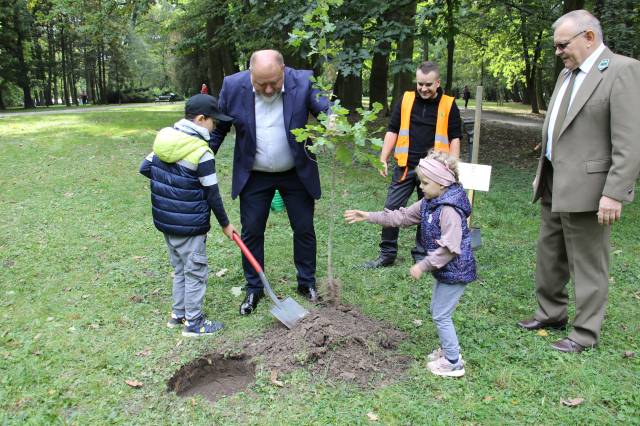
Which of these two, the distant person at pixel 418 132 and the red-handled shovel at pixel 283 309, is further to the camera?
the distant person at pixel 418 132

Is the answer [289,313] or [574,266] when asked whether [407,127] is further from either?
[289,313]

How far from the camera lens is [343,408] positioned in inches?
119

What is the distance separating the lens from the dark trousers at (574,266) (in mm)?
3451

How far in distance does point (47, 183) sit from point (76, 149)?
294cm

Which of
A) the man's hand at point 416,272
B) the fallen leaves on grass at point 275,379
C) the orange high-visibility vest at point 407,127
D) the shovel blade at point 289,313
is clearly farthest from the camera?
the orange high-visibility vest at point 407,127

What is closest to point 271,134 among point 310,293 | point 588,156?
point 310,293

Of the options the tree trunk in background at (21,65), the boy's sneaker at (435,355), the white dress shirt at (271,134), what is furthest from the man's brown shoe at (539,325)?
the tree trunk in background at (21,65)

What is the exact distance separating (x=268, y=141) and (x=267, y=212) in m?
0.65

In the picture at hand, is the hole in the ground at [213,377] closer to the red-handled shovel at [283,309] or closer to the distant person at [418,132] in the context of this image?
the red-handled shovel at [283,309]

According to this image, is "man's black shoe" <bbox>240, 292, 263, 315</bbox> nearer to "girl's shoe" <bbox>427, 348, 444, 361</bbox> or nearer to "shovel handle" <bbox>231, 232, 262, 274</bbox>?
"shovel handle" <bbox>231, 232, 262, 274</bbox>

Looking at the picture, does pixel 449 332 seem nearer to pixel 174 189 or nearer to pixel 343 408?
pixel 343 408

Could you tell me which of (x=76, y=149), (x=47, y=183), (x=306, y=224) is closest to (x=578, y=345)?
(x=306, y=224)

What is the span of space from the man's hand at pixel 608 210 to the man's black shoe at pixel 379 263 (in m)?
2.38

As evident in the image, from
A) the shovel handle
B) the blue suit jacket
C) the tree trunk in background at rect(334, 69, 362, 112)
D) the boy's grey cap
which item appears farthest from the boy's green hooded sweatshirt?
the tree trunk in background at rect(334, 69, 362, 112)
